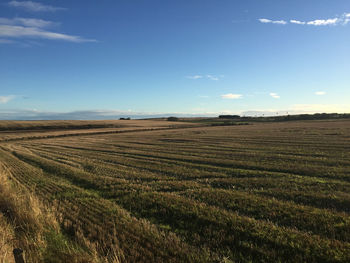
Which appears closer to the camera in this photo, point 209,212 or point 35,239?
point 35,239

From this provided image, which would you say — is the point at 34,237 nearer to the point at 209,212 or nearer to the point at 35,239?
the point at 35,239

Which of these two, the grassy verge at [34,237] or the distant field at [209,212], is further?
the distant field at [209,212]

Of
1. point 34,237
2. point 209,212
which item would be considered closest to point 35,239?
point 34,237

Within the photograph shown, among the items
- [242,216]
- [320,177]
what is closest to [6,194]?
[242,216]

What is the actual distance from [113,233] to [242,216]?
4399 mm

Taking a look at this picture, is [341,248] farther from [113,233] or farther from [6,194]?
[6,194]

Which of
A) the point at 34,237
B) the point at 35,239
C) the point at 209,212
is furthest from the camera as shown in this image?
the point at 209,212

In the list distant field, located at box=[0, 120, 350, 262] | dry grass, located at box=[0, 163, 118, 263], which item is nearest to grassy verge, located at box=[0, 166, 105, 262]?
dry grass, located at box=[0, 163, 118, 263]

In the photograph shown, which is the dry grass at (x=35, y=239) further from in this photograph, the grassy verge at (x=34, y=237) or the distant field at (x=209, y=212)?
the distant field at (x=209, y=212)

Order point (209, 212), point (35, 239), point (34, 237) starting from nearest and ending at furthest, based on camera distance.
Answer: point (35, 239)
point (34, 237)
point (209, 212)

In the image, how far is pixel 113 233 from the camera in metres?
6.73

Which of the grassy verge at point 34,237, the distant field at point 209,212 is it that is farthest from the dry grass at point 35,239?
the distant field at point 209,212

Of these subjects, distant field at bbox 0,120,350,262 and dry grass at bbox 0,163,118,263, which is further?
distant field at bbox 0,120,350,262

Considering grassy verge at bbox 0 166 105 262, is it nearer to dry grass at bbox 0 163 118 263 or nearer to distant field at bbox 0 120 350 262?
dry grass at bbox 0 163 118 263
